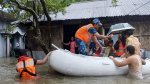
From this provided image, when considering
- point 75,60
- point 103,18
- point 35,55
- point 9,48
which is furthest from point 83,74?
point 9,48

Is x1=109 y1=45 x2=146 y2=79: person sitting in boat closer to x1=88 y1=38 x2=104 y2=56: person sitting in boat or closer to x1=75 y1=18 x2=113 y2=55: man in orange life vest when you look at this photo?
x1=75 y1=18 x2=113 y2=55: man in orange life vest

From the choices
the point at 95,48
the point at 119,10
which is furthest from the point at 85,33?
the point at 119,10

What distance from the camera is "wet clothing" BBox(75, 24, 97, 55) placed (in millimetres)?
4734

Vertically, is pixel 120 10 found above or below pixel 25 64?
above

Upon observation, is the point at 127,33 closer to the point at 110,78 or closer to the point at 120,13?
the point at 110,78

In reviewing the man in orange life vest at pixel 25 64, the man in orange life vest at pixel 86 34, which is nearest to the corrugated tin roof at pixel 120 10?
the man in orange life vest at pixel 86 34

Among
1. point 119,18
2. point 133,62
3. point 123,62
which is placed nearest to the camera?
point 133,62

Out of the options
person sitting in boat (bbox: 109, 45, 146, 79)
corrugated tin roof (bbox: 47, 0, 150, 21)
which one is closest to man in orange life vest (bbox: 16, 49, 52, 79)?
person sitting in boat (bbox: 109, 45, 146, 79)

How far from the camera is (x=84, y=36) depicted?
4.84 meters

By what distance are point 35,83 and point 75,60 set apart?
1.18 meters

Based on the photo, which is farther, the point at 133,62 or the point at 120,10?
the point at 120,10

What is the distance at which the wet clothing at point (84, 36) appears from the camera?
4.73 meters

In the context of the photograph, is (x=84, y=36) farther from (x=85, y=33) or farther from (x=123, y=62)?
(x=123, y=62)

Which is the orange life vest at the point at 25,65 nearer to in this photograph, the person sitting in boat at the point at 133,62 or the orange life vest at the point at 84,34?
the orange life vest at the point at 84,34
